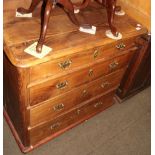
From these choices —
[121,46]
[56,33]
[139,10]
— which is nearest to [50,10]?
[56,33]

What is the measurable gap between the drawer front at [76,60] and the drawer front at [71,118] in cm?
54

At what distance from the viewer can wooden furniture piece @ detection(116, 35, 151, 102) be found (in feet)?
6.25

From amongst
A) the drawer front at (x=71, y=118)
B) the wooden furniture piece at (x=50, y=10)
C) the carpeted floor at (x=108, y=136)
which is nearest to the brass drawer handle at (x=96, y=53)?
the wooden furniture piece at (x=50, y=10)

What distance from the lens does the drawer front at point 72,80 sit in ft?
4.55

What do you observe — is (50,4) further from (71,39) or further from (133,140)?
(133,140)

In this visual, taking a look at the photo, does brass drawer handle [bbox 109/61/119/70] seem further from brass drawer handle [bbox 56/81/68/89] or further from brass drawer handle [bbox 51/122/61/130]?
brass drawer handle [bbox 51/122/61/130]

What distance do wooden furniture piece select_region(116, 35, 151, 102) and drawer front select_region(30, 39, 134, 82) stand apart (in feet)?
0.78

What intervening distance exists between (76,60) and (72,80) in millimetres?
182

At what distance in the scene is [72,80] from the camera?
154 centimetres

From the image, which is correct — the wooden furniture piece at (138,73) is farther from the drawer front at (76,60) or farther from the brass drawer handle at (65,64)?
the brass drawer handle at (65,64)

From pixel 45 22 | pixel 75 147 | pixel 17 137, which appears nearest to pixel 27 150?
pixel 17 137

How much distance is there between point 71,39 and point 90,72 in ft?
1.14

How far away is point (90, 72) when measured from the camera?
163cm

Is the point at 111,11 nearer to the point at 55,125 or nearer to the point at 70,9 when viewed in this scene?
the point at 70,9
